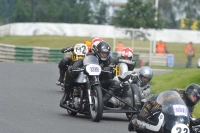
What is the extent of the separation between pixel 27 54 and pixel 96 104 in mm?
17469

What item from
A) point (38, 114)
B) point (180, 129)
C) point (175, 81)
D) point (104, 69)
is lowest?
point (38, 114)

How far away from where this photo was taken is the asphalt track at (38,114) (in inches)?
427

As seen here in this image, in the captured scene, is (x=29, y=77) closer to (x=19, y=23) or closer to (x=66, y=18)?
(x=19, y=23)

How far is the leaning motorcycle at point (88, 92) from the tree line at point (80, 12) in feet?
81.9

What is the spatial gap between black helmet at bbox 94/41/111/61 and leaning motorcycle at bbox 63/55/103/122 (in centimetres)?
20

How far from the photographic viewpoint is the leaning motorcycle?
11.7 meters

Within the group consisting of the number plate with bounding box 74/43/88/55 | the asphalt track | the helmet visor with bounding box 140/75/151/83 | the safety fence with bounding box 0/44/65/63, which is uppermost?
the number plate with bounding box 74/43/88/55

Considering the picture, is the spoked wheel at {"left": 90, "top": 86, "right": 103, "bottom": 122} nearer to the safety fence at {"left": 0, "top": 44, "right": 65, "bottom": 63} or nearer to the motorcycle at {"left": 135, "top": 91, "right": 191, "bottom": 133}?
Result: the motorcycle at {"left": 135, "top": 91, "right": 191, "bottom": 133}

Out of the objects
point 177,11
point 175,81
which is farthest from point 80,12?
point 175,81

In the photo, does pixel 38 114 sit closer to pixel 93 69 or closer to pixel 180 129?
pixel 93 69

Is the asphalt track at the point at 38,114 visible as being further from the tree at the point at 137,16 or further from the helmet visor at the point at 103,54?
the tree at the point at 137,16

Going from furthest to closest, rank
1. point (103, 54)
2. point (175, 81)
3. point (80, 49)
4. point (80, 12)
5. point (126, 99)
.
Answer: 1. point (80, 12)
2. point (175, 81)
3. point (80, 49)
4. point (126, 99)
5. point (103, 54)

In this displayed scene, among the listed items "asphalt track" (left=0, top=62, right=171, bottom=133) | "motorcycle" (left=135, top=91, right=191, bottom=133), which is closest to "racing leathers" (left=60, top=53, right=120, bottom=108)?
"asphalt track" (left=0, top=62, right=171, bottom=133)

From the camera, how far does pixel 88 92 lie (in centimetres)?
1195
